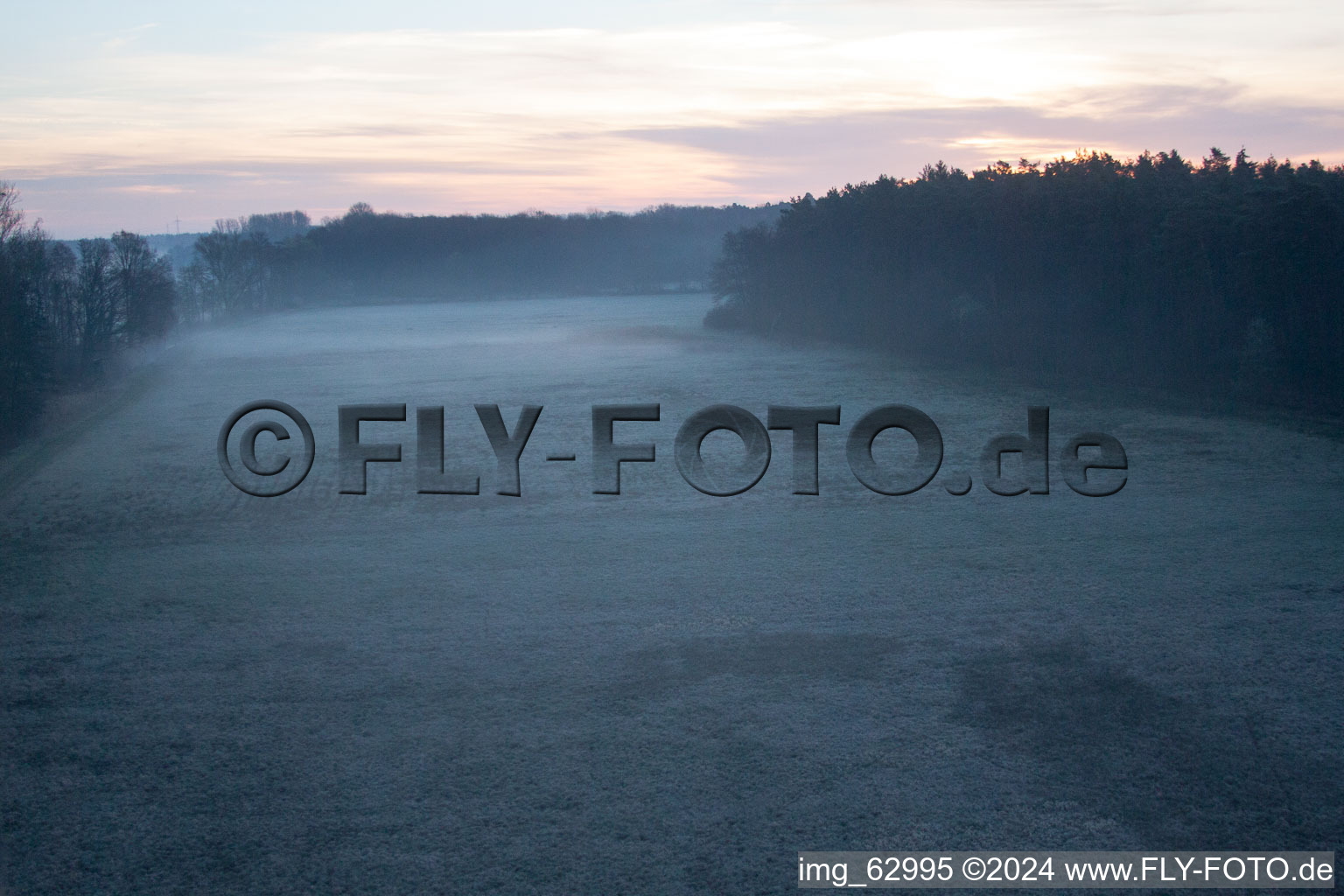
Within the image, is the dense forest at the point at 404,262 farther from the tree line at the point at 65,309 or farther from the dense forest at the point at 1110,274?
the dense forest at the point at 1110,274

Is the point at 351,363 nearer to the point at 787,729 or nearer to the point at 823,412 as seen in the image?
the point at 823,412

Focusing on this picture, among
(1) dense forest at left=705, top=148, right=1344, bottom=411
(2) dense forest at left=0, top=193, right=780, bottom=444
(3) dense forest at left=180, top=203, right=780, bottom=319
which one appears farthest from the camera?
(3) dense forest at left=180, top=203, right=780, bottom=319

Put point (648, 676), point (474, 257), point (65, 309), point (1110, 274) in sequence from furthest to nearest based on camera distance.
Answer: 1. point (474, 257)
2. point (65, 309)
3. point (1110, 274)
4. point (648, 676)

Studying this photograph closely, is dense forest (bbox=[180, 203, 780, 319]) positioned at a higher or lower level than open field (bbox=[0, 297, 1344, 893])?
higher

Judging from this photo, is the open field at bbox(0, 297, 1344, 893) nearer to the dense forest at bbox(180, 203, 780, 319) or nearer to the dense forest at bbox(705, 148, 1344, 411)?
the dense forest at bbox(705, 148, 1344, 411)

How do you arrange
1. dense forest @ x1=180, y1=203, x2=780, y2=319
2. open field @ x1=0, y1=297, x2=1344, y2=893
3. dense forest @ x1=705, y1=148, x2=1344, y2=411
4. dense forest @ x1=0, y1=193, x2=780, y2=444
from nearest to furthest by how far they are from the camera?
open field @ x1=0, y1=297, x2=1344, y2=893 < dense forest @ x1=705, y1=148, x2=1344, y2=411 < dense forest @ x1=0, y1=193, x2=780, y2=444 < dense forest @ x1=180, y1=203, x2=780, y2=319

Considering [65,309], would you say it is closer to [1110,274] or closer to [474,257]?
[1110,274]

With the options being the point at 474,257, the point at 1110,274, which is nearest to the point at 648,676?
the point at 1110,274

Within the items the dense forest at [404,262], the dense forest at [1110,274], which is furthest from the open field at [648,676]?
the dense forest at [404,262]

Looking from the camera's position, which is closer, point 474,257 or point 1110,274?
point 1110,274

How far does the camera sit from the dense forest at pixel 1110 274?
20.3 m

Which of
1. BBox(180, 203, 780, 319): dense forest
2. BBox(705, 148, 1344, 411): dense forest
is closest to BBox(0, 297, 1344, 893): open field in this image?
BBox(705, 148, 1344, 411): dense forest

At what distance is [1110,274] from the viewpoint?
25.8m

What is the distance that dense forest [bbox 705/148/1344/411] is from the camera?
20328 millimetres
